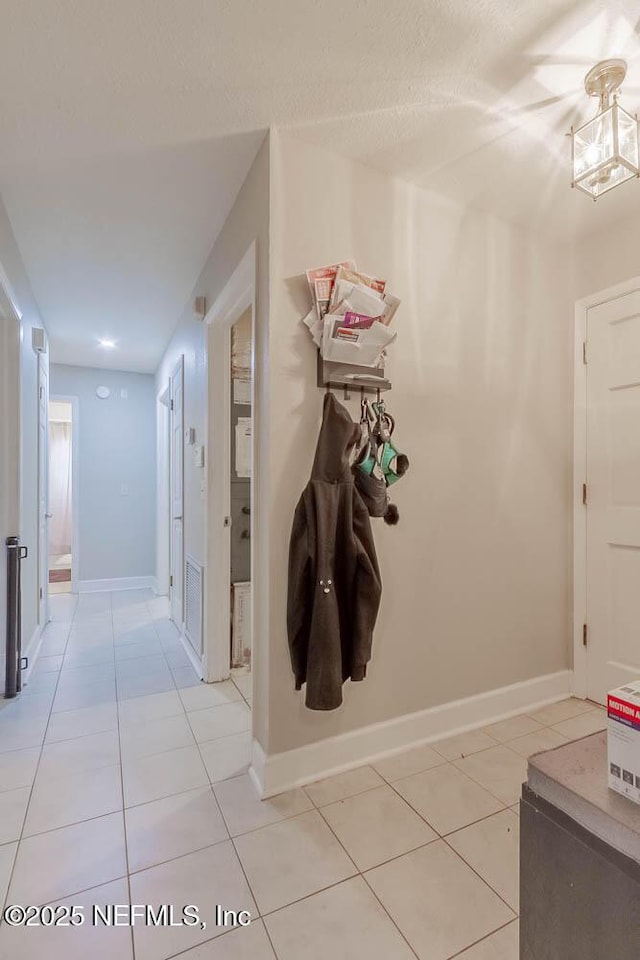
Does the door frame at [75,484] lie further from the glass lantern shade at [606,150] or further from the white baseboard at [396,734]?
the glass lantern shade at [606,150]

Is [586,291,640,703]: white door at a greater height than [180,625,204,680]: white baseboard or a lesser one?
greater

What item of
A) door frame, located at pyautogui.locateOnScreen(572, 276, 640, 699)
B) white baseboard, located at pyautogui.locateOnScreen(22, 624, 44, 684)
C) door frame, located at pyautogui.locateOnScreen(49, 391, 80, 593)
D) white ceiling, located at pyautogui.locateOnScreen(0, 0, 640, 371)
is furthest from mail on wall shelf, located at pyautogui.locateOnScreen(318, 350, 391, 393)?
door frame, located at pyautogui.locateOnScreen(49, 391, 80, 593)

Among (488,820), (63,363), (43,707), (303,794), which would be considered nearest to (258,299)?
(303,794)

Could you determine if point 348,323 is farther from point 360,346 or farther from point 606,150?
point 606,150

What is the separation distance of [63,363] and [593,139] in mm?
4944

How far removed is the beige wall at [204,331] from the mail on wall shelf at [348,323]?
0.68 ft

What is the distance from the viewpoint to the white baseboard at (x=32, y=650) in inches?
107

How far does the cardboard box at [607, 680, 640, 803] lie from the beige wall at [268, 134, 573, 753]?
1203mm

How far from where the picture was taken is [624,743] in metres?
0.61

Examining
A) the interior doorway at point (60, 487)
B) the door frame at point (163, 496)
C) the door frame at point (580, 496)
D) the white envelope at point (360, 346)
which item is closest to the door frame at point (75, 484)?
the door frame at point (163, 496)

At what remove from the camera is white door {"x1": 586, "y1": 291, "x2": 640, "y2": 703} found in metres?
2.19

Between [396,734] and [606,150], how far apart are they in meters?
2.29

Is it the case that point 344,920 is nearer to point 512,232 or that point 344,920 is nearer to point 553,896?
point 553,896

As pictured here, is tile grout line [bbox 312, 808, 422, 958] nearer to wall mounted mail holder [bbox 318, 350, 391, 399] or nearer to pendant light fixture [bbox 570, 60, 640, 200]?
wall mounted mail holder [bbox 318, 350, 391, 399]
